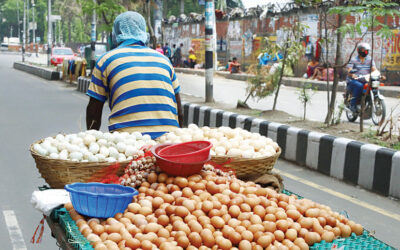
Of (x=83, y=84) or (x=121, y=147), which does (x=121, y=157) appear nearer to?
(x=121, y=147)

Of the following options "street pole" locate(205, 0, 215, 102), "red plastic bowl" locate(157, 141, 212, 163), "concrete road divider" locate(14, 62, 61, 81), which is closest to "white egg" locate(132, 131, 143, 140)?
"red plastic bowl" locate(157, 141, 212, 163)

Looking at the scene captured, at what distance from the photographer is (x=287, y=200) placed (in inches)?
122

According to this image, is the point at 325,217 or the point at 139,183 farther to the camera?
the point at 139,183

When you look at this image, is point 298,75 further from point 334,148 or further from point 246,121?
point 334,148

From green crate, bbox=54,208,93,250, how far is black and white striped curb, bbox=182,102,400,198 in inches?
165

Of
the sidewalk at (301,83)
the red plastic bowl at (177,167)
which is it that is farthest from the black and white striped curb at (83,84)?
the red plastic bowl at (177,167)

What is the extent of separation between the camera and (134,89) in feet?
13.3

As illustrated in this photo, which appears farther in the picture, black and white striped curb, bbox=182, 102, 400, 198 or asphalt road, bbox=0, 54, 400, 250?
black and white striped curb, bbox=182, 102, 400, 198

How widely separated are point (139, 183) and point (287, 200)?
807 mm

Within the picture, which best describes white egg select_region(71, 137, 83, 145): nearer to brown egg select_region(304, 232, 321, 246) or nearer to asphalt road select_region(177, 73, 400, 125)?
brown egg select_region(304, 232, 321, 246)

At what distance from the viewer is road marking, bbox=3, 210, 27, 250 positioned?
4.78 meters

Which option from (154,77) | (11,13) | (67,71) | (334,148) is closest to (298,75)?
(67,71)

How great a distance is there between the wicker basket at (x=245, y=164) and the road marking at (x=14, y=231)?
7.01 ft

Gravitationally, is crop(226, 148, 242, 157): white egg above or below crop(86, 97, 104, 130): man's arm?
below
